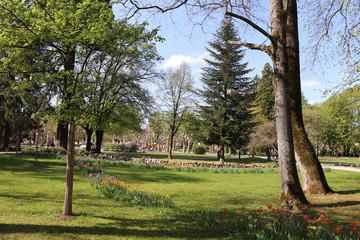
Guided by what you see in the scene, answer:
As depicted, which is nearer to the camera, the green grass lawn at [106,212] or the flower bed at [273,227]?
the flower bed at [273,227]

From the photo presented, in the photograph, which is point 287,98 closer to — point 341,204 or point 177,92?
point 341,204

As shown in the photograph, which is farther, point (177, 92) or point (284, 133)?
point (177, 92)

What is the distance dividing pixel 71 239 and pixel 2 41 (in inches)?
157

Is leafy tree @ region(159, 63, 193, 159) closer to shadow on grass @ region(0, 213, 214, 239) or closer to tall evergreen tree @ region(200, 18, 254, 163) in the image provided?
tall evergreen tree @ region(200, 18, 254, 163)

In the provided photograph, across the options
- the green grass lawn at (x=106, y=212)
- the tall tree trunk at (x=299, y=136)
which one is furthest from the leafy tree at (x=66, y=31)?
the tall tree trunk at (x=299, y=136)

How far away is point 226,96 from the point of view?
93.5 ft

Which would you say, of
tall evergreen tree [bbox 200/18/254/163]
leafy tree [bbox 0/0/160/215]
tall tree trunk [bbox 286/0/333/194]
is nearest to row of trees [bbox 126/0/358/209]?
tall tree trunk [bbox 286/0/333/194]

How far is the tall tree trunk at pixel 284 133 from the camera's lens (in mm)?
5863

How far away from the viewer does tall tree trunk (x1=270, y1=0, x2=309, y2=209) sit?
5.86 metres

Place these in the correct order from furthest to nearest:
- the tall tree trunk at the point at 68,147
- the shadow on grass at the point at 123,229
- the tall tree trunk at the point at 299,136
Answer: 1. the tall tree trunk at the point at 299,136
2. the tall tree trunk at the point at 68,147
3. the shadow on grass at the point at 123,229

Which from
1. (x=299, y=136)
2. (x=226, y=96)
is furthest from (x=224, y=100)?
(x=299, y=136)

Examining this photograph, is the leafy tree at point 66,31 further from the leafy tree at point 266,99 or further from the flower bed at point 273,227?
the leafy tree at point 266,99

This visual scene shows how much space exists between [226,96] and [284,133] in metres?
22.9

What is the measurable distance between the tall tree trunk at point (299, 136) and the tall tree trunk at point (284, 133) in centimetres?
129
